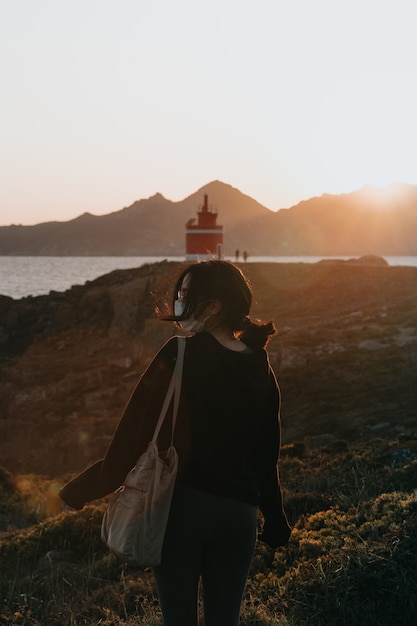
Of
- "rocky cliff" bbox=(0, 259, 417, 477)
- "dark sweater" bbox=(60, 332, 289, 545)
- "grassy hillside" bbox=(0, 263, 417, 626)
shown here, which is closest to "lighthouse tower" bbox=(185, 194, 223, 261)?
"rocky cliff" bbox=(0, 259, 417, 477)

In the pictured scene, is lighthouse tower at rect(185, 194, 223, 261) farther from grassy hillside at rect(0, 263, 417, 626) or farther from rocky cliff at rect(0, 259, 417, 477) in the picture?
grassy hillside at rect(0, 263, 417, 626)

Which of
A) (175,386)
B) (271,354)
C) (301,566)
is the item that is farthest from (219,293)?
(271,354)

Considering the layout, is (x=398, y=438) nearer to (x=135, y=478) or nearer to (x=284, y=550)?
(x=284, y=550)

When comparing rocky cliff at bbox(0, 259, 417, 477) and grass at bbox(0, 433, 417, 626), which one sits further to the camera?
rocky cliff at bbox(0, 259, 417, 477)

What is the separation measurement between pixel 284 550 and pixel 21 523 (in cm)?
475

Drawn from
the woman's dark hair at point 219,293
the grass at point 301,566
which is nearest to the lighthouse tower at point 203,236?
the grass at point 301,566

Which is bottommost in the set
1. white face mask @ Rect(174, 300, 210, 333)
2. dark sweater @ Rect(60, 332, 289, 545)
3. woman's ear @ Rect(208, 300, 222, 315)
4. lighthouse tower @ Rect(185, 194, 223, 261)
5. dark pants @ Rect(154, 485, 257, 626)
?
dark pants @ Rect(154, 485, 257, 626)

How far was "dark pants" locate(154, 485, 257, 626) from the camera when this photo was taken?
233cm

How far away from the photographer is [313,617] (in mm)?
3938

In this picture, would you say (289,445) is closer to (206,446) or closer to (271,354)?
(206,446)

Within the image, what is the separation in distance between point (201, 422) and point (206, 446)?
10cm

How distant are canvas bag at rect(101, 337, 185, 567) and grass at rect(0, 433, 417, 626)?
1903 mm

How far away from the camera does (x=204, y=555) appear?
2.41 m

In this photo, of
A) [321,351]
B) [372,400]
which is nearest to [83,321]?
[321,351]
